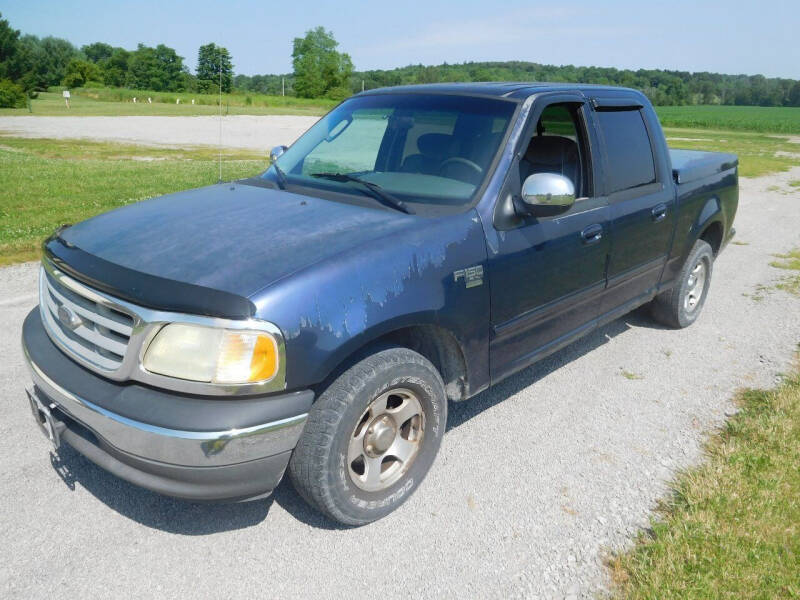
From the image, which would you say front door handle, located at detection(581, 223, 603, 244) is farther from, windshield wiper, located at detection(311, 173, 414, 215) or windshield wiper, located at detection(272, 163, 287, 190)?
windshield wiper, located at detection(272, 163, 287, 190)

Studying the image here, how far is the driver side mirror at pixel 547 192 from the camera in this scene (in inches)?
122

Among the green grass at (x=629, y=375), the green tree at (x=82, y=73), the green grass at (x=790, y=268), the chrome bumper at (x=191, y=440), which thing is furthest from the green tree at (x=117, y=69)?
the chrome bumper at (x=191, y=440)

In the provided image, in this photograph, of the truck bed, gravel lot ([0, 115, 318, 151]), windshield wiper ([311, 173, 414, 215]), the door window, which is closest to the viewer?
windshield wiper ([311, 173, 414, 215])

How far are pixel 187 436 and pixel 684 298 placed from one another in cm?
438

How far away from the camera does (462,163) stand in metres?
3.32

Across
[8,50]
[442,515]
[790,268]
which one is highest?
[8,50]

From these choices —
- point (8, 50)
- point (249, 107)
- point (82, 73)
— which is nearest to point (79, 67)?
point (82, 73)

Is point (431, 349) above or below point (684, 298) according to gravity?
above

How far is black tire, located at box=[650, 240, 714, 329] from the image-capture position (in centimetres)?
516

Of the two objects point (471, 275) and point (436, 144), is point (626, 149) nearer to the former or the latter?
point (436, 144)

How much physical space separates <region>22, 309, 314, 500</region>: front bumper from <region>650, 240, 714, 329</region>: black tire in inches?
149

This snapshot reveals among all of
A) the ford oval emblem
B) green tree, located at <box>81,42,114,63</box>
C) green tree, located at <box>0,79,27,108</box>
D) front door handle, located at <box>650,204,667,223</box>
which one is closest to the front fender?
the ford oval emblem

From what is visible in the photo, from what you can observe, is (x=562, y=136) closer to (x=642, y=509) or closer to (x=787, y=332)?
(x=642, y=509)

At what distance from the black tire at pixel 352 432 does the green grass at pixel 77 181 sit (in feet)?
18.5
